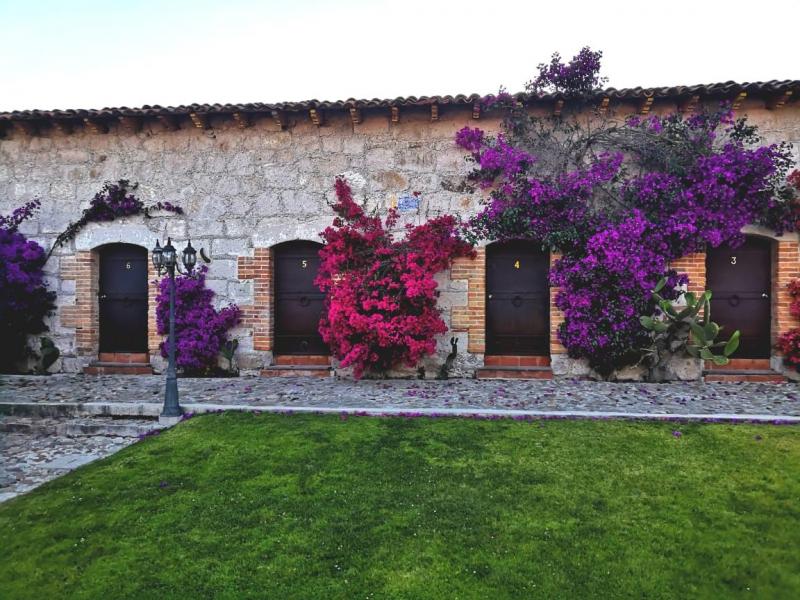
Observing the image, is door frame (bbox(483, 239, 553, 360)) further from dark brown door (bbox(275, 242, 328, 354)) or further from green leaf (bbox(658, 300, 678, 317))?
dark brown door (bbox(275, 242, 328, 354))

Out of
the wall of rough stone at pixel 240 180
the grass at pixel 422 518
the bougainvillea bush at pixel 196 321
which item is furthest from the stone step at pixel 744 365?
the bougainvillea bush at pixel 196 321

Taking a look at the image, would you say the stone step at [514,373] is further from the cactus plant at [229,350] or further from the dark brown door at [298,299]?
the cactus plant at [229,350]

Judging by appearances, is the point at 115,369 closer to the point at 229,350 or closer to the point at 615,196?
the point at 229,350

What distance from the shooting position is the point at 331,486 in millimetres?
3543

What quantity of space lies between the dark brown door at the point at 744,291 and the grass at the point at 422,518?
308 cm

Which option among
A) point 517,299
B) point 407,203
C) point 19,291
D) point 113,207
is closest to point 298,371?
point 407,203

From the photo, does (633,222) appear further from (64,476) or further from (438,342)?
(64,476)

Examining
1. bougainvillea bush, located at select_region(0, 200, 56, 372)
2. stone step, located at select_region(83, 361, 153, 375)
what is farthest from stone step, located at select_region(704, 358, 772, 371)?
bougainvillea bush, located at select_region(0, 200, 56, 372)

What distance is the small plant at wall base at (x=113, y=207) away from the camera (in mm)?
7902

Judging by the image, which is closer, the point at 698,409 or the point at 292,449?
the point at 292,449

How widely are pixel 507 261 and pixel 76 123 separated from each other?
728 cm

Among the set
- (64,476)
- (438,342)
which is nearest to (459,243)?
(438,342)

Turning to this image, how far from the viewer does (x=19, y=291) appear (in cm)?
781

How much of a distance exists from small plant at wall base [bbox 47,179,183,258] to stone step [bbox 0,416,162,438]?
3.62 m
